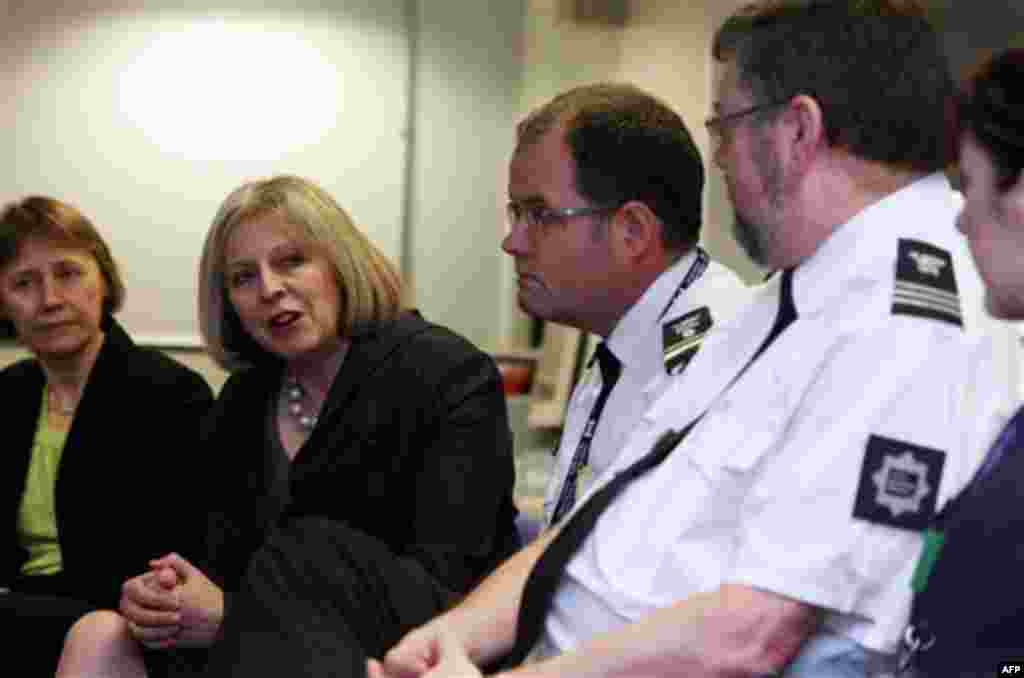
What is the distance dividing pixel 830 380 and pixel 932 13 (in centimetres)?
53

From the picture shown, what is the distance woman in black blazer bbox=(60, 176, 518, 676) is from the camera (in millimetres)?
2285

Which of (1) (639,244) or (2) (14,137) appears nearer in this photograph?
(1) (639,244)

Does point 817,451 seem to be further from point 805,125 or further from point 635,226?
point 635,226

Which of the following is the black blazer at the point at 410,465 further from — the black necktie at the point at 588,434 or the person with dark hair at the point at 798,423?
the person with dark hair at the point at 798,423

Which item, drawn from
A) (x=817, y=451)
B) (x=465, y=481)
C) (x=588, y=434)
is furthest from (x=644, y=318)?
(x=817, y=451)

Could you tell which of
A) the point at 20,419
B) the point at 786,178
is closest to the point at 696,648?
the point at 786,178

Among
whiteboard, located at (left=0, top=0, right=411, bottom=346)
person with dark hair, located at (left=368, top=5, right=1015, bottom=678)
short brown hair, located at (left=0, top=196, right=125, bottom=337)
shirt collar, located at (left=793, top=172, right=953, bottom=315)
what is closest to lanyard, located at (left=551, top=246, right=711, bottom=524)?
person with dark hair, located at (left=368, top=5, right=1015, bottom=678)

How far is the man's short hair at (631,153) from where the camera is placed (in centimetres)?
218

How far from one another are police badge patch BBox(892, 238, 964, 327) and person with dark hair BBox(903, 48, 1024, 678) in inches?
4.2

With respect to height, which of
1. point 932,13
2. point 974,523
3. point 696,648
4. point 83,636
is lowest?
point 83,636

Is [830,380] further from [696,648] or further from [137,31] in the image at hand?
[137,31]

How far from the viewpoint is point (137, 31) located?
4539 millimetres

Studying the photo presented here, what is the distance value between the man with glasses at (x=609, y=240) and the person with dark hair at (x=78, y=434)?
0.79 meters

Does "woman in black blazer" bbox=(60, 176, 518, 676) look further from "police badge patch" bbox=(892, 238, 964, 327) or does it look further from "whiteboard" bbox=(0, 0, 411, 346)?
"whiteboard" bbox=(0, 0, 411, 346)
